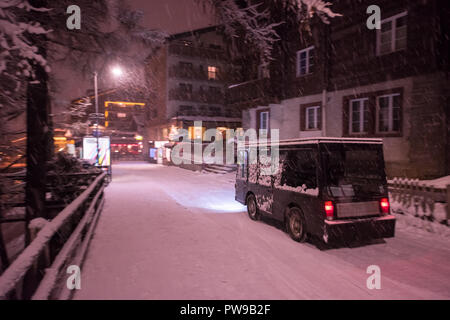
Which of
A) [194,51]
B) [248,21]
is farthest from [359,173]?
[194,51]

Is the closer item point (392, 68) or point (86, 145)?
point (392, 68)

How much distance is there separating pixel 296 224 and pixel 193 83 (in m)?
37.3

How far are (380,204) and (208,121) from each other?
1290 inches

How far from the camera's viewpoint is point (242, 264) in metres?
4.94

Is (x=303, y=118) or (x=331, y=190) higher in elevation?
(x=303, y=118)

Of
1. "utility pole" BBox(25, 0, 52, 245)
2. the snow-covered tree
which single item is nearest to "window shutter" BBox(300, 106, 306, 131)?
the snow-covered tree

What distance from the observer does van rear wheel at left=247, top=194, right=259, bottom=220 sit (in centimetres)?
839

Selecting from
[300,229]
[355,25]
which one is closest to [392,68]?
[355,25]

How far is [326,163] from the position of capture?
226 inches

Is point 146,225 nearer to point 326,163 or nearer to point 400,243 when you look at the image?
point 326,163

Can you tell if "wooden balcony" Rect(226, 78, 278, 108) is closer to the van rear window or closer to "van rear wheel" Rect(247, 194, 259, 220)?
"van rear wheel" Rect(247, 194, 259, 220)

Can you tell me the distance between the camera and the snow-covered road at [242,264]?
4012 mm

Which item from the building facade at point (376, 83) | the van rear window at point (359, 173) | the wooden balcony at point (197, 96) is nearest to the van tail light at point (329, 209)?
the van rear window at point (359, 173)

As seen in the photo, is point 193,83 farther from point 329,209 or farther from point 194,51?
point 329,209
